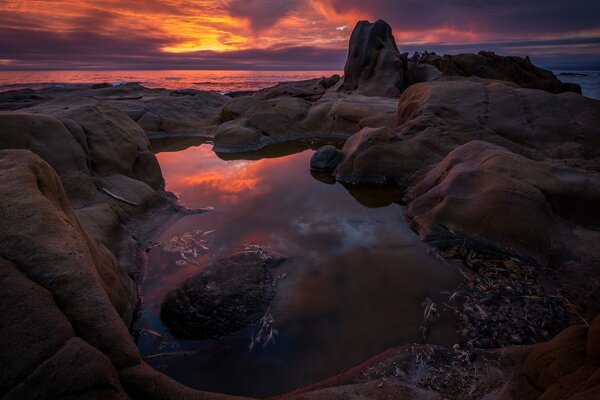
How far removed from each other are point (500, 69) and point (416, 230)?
33927 millimetres

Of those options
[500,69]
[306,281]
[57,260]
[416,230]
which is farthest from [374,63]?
[57,260]

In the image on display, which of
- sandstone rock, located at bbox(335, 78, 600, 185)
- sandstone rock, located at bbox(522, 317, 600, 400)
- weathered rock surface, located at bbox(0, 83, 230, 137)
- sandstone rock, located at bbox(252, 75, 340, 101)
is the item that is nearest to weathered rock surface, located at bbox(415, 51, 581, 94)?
sandstone rock, located at bbox(252, 75, 340, 101)

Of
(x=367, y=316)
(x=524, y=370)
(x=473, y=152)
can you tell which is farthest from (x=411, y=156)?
(x=524, y=370)

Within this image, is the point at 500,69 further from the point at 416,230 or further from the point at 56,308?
the point at 56,308

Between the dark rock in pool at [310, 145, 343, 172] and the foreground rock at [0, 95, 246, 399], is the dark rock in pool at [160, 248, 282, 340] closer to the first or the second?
the foreground rock at [0, 95, 246, 399]

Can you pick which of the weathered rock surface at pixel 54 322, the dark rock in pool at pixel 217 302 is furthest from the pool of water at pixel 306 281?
the weathered rock surface at pixel 54 322

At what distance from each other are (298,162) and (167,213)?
7585 mm

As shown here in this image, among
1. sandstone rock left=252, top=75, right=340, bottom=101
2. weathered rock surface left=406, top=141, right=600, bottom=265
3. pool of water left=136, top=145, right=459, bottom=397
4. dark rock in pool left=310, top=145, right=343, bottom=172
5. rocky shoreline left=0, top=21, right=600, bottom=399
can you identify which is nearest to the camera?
rocky shoreline left=0, top=21, right=600, bottom=399

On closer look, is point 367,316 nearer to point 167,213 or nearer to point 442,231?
point 442,231

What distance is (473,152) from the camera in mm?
8836

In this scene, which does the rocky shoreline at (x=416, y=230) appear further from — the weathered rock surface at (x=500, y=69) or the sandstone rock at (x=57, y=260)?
the weathered rock surface at (x=500, y=69)

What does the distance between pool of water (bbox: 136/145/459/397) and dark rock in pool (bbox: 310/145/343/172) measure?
1.84m

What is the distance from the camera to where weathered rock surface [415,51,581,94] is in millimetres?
33562

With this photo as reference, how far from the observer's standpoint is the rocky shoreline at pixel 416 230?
254 cm
